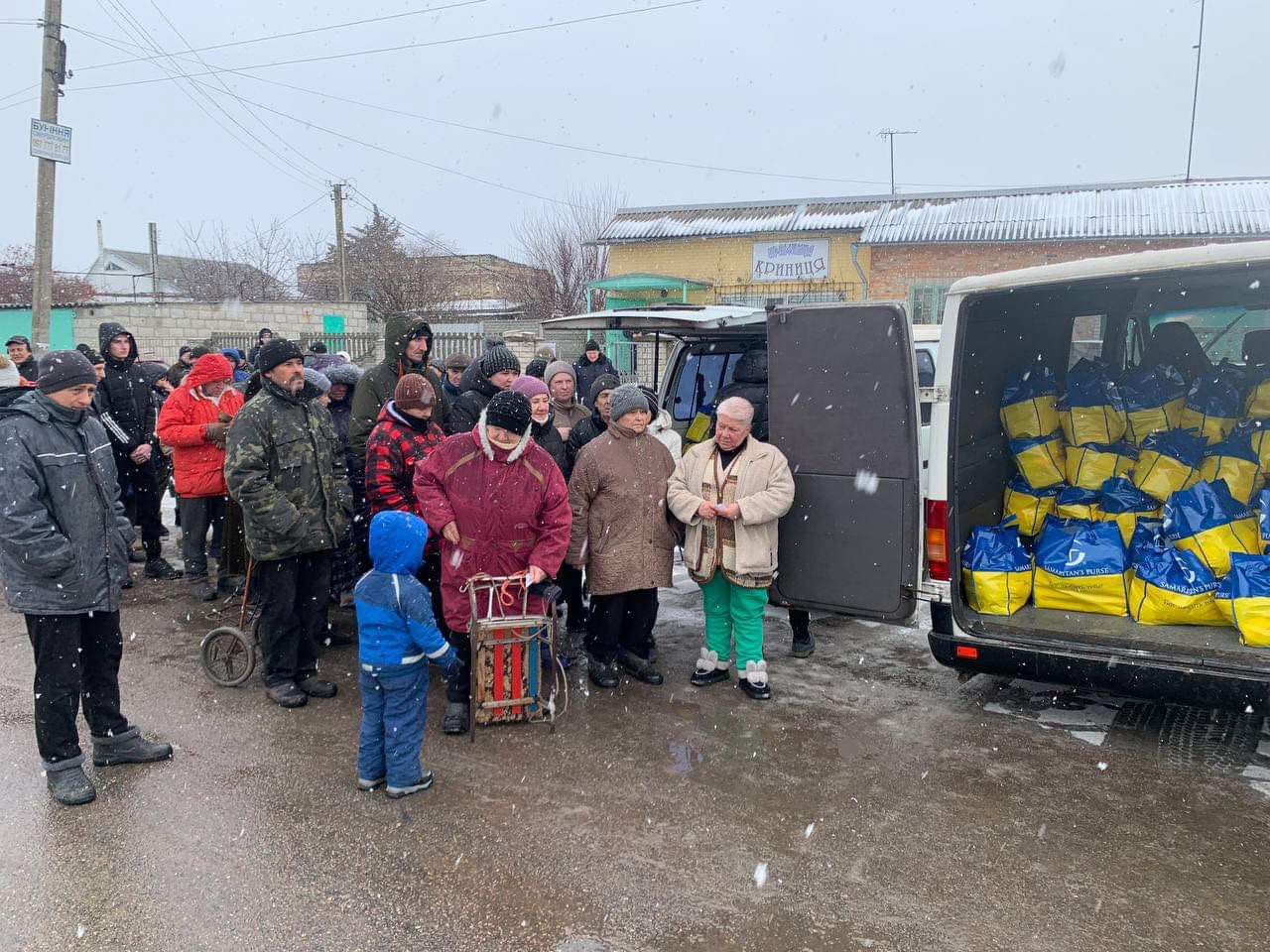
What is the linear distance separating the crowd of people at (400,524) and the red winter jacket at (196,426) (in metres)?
0.02

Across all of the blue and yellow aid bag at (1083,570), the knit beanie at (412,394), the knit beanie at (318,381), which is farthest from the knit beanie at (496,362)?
the blue and yellow aid bag at (1083,570)

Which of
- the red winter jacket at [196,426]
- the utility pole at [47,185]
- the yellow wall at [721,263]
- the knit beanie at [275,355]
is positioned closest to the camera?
the knit beanie at [275,355]

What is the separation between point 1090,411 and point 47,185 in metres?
13.2

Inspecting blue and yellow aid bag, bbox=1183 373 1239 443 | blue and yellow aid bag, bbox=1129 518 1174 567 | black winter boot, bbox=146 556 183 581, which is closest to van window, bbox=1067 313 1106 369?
blue and yellow aid bag, bbox=1183 373 1239 443

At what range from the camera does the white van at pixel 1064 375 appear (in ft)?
13.2

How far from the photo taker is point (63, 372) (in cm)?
394

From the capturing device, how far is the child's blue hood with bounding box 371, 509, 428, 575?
156 inches

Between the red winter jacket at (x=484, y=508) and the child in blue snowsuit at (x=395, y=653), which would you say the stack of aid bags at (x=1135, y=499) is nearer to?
the red winter jacket at (x=484, y=508)

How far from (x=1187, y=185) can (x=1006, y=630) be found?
57.9 ft

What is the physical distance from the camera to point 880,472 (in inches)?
181

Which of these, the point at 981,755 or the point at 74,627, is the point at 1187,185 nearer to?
the point at 981,755

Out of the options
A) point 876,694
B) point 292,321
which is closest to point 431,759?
point 876,694

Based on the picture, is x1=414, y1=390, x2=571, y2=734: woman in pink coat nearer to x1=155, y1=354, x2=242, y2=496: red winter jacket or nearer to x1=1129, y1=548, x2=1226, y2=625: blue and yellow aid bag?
x1=155, y1=354, x2=242, y2=496: red winter jacket

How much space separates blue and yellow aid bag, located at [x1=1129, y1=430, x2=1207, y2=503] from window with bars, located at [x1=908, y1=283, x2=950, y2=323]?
44.1ft
